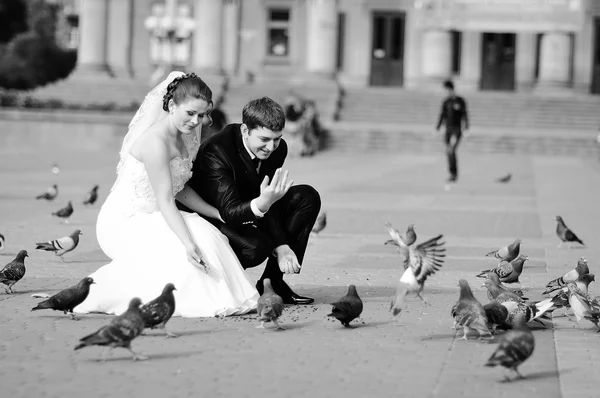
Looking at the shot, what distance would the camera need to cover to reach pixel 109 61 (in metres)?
46.1

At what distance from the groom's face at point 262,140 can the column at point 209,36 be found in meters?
35.0

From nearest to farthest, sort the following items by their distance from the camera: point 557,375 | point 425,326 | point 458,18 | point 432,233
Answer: point 557,375, point 425,326, point 432,233, point 458,18

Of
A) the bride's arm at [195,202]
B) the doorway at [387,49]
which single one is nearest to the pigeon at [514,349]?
the bride's arm at [195,202]

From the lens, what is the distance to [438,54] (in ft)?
141

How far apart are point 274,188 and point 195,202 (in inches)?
40.5

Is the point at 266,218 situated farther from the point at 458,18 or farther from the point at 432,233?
the point at 458,18

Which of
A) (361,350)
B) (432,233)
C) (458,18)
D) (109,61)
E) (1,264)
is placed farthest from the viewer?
(109,61)

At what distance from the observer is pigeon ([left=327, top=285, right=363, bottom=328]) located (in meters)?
7.75

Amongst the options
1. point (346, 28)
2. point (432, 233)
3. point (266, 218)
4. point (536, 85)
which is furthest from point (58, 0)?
point (266, 218)

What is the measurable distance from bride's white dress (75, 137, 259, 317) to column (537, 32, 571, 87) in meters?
35.4

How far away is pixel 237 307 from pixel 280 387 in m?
1.96

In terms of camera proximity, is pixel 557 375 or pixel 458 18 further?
pixel 458 18

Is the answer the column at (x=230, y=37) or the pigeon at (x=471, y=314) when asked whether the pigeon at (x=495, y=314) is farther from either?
the column at (x=230, y=37)

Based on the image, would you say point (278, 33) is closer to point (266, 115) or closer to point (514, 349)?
point (266, 115)
